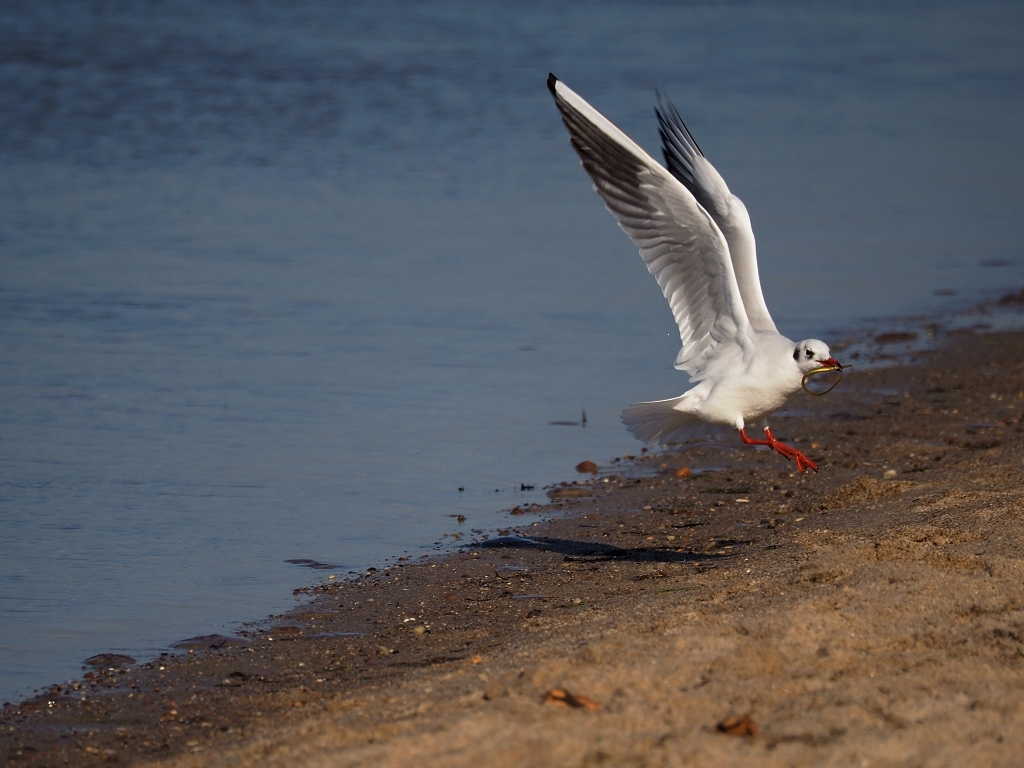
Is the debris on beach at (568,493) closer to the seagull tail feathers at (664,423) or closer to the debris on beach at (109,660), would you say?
the seagull tail feathers at (664,423)

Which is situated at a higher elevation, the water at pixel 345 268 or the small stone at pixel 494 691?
the water at pixel 345 268

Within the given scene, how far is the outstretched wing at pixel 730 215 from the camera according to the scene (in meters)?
7.52

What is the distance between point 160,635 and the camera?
19.5 ft

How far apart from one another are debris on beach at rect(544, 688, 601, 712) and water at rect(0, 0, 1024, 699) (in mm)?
2187

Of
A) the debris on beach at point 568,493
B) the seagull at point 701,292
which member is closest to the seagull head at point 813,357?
the seagull at point 701,292

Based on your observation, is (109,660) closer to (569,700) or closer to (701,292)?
(569,700)

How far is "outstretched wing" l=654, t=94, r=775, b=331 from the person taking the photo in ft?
24.7

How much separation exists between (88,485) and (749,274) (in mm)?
3791

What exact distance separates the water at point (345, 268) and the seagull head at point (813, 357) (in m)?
1.88

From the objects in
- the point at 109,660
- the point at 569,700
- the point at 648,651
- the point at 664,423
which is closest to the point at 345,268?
the point at 664,423

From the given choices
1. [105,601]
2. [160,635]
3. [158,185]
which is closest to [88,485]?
[105,601]

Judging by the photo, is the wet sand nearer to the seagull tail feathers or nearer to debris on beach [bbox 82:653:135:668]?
debris on beach [bbox 82:653:135:668]

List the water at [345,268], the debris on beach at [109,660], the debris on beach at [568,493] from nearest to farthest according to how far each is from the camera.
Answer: the debris on beach at [109,660]
the water at [345,268]
the debris on beach at [568,493]

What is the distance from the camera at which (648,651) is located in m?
4.80
